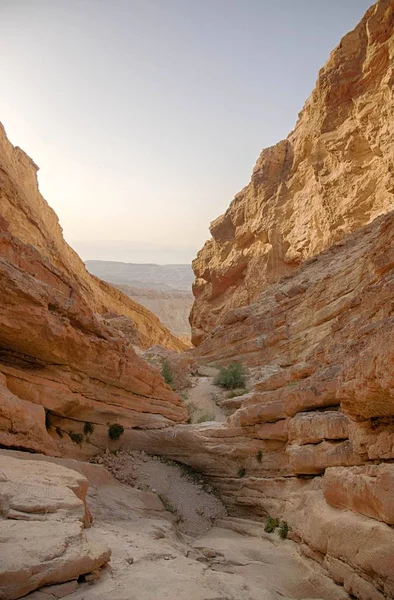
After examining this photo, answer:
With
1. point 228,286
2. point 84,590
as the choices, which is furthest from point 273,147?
point 84,590

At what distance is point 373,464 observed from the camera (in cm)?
561

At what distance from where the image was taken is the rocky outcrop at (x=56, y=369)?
9.36 metres

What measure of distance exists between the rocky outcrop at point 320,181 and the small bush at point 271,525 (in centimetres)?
2087

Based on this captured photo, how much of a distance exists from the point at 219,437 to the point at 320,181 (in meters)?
23.4

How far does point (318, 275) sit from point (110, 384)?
1370 centimetres

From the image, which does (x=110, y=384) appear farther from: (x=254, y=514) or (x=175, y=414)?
(x=254, y=514)

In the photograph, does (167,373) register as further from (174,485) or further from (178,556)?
(178,556)

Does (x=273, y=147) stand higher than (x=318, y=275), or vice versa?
(x=273, y=147)

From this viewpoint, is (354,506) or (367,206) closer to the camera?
(354,506)

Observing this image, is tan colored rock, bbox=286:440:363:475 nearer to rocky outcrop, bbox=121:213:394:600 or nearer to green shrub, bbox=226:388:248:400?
rocky outcrop, bbox=121:213:394:600

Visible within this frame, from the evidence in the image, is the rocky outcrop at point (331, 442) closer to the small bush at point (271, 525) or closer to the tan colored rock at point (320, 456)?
the tan colored rock at point (320, 456)

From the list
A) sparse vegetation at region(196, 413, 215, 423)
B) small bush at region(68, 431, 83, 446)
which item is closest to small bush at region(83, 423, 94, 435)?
small bush at region(68, 431, 83, 446)

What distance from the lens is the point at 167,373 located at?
21.3 meters

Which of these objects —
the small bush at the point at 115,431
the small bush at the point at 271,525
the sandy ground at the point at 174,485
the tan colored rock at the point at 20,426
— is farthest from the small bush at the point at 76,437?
the small bush at the point at 271,525
